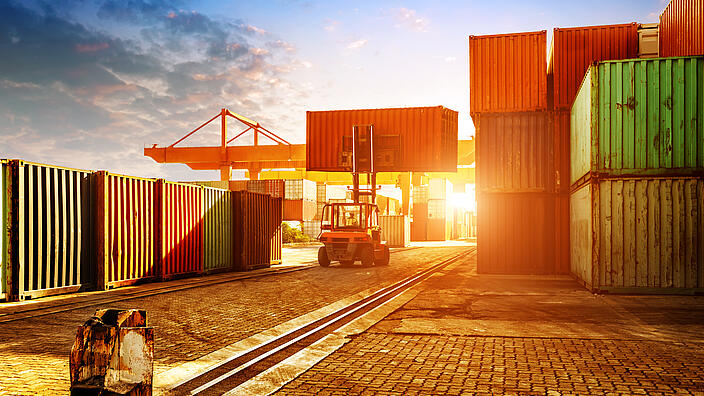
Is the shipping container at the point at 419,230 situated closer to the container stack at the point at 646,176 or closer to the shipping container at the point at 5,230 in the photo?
the container stack at the point at 646,176

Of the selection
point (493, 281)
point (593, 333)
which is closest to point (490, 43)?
point (493, 281)

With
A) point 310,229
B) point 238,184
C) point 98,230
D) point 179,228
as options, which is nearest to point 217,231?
point 179,228

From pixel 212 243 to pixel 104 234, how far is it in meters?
4.98

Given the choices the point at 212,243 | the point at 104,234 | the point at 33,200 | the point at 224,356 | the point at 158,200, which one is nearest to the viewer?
the point at 224,356

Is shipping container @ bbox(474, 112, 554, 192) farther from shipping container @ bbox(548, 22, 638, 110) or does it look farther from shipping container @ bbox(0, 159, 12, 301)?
shipping container @ bbox(0, 159, 12, 301)

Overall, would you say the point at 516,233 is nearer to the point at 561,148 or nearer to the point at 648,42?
the point at 561,148

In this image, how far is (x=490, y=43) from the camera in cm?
1809

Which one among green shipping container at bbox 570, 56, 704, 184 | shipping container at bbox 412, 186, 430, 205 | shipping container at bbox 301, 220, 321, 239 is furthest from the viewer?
shipping container at bbox 412, 186, 430, 205

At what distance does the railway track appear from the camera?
5.16m

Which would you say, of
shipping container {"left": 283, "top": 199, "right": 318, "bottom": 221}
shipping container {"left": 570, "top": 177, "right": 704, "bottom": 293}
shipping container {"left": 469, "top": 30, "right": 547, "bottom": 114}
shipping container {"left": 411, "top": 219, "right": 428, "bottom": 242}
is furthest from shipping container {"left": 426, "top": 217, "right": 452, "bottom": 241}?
shipping container {"left": 570, "top": 177, "right": 704, "bottom": 293}

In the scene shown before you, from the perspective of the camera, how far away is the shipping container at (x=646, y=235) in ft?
39.5

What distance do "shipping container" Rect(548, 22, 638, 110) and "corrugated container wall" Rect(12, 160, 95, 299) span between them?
13616 millimetres

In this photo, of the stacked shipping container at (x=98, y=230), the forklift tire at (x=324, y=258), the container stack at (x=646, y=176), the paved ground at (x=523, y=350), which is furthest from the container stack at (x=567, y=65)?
the stacked shipping container at (x=98, y=230)

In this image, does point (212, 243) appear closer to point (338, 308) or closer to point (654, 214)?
point (338, 308)
